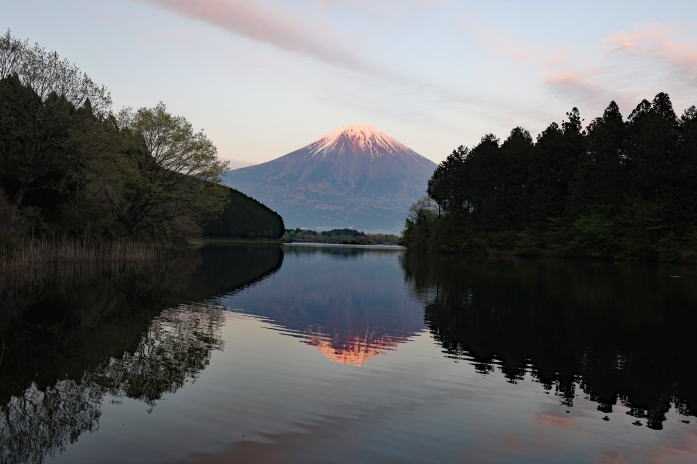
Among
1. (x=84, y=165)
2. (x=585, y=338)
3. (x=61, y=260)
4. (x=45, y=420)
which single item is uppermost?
(x=84, y=165)

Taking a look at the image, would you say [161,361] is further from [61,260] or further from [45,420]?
[61,260]

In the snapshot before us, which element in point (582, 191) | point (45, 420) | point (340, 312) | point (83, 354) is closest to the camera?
point (45, 420)

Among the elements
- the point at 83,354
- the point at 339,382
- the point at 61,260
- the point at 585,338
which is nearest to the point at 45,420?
the point at 83,354

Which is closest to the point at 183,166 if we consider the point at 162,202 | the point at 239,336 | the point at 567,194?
the point at 162,202

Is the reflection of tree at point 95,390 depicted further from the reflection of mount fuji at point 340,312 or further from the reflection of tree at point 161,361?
the reflection of mount fuji at point 340,312

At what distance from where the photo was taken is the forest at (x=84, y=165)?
1718 inches

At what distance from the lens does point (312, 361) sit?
16344 mm

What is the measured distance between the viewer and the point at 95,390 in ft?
39.1

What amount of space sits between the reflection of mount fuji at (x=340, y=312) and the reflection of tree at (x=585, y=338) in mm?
1671

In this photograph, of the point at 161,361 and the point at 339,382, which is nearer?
the point at 339,382

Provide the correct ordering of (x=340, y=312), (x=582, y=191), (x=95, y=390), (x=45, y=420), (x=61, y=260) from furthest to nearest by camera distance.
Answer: (x=582, y=191) → (x=61, y=260) → (x=340, y=312) → (x=95, y=390) → (x=45, y=420)

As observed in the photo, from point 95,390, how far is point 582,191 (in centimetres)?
9408

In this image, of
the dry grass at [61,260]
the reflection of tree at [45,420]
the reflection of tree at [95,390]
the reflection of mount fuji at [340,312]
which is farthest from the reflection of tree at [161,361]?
the dry grass at [61,260]

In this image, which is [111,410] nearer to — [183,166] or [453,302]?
[453,302]
